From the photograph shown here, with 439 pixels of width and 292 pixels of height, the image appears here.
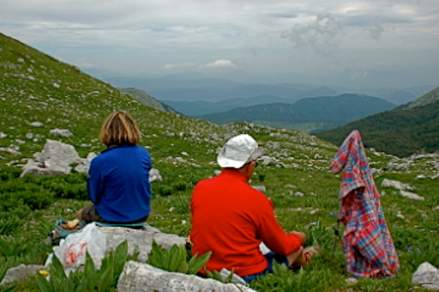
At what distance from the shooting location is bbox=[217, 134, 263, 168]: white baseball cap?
6539mm

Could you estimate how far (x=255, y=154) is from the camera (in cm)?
667

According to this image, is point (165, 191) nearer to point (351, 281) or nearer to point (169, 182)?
point (169, 182)

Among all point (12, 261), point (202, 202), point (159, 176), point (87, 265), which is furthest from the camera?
point (159, 176)

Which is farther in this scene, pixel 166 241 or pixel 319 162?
pixel 319 162

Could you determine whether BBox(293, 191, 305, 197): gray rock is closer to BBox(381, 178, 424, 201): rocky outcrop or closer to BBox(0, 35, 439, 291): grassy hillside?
BBox(0, 35, 439, 291): grassy hillside

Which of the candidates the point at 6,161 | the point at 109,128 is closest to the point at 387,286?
the point at 109,128

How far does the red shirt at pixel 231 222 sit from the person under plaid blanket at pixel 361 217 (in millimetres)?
1406

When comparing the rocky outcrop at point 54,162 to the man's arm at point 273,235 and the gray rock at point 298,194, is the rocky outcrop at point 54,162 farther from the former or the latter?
the man's arm at point 273,235

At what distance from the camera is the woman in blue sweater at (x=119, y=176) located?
8.25m

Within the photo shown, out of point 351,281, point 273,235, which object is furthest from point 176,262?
point 351,281

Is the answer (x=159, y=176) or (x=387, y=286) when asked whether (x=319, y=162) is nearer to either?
(x=159, y=176)

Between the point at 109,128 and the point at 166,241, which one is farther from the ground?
the point at 109,128

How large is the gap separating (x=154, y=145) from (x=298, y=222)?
1529 centimetres

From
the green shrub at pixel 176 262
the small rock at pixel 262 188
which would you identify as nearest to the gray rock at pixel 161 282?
the green shrub at pixel 176 262
